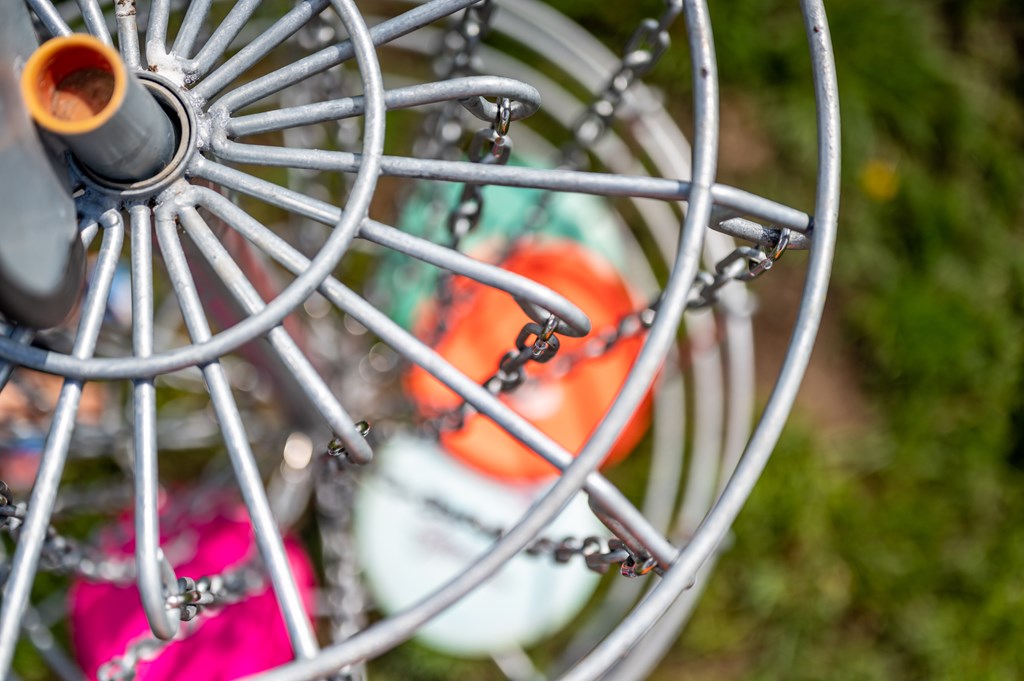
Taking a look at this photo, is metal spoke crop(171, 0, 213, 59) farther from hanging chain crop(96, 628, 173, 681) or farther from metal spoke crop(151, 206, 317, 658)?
hanging chain crop(96, 628, 173, 681)

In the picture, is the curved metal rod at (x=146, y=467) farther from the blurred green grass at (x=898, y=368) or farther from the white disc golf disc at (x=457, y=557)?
the blurred green grass at (x=898, y=368)

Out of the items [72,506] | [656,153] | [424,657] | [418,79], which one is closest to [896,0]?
[656,153]

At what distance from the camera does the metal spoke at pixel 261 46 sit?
0.39 meters

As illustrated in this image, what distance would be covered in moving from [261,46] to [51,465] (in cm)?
21

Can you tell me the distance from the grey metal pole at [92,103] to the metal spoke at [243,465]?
4 centimetres

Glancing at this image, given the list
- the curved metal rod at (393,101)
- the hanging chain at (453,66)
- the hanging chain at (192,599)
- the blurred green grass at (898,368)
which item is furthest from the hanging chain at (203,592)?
the blurred green grass at (898,368)

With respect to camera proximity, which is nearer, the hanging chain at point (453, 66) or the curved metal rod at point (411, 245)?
the curved metal rod at point (411, 245)

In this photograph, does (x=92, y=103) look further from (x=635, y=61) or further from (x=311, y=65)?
(x=635, y=61)

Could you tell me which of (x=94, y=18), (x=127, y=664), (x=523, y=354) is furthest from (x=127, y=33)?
(x=127, y=664)

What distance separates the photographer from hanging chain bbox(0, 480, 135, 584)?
0.41m

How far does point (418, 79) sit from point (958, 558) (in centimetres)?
100

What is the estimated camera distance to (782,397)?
0.37 metres

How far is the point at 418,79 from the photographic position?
3.91ft

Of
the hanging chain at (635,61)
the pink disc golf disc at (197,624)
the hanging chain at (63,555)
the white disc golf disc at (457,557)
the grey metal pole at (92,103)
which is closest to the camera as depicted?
the grey metal pole at (92,103)
